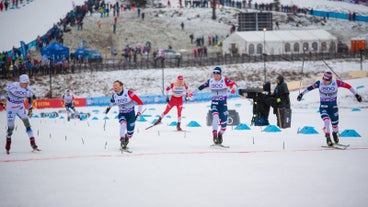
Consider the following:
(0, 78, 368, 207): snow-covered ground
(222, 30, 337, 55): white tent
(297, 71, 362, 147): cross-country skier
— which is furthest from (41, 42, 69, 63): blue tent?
(297, 71, 362, 147): cross-country skier

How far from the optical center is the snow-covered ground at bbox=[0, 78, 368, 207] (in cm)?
739

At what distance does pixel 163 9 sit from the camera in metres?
85.9

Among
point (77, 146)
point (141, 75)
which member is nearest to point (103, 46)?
point (141, 75)

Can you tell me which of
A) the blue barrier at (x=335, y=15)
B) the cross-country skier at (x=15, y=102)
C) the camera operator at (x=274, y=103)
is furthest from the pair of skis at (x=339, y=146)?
the blue barrier at (x=335, y=15)

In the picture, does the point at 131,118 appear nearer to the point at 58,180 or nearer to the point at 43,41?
the point at 58,180

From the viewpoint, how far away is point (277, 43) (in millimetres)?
61000

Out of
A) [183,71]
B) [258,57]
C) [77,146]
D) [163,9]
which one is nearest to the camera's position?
[77,146]

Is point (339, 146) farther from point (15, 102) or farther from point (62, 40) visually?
point (62, 40)

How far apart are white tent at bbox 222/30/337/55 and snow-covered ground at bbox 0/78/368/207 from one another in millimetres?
46754

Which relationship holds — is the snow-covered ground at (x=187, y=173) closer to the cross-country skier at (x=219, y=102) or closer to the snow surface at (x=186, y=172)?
the snow surface at (x=186, y=172)

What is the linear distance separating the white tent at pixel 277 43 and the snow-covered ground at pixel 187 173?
46.8 meters

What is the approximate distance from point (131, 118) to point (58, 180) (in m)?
4.07

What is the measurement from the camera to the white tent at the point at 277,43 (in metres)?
61.0

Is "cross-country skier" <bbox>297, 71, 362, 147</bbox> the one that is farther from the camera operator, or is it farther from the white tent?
the white tent
